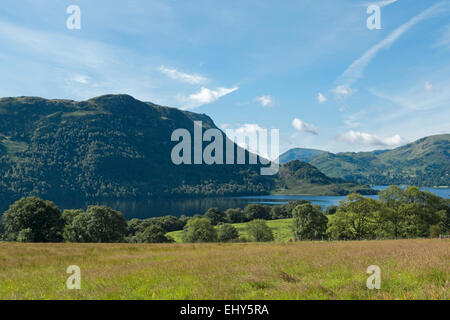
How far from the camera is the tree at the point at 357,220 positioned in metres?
56.0

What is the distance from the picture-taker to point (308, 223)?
71.6 meters

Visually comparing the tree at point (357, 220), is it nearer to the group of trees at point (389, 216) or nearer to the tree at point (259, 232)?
the group of trees at point (389, 216)

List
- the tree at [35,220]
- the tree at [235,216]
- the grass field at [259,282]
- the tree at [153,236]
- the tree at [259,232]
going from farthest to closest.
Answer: the tree at [235,216]
the tree at [259,232]
the tree at [153,236]
the tree at [35,220]
the grass field at [259,282]

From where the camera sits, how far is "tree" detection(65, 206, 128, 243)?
66.9 meters

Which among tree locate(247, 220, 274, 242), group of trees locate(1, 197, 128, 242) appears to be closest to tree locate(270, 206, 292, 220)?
tree locate(247, 220, 274, 242)

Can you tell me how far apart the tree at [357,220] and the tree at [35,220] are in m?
57.0

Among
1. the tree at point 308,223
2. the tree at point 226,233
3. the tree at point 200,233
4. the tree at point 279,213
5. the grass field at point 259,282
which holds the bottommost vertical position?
the tree at point 279,213

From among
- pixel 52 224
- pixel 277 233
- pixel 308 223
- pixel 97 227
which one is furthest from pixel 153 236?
pixel 277 233

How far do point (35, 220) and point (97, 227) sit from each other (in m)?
14.5

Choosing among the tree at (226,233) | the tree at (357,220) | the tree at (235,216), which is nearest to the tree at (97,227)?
the tree at (226,233)

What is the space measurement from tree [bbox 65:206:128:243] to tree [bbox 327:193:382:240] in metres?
51.1

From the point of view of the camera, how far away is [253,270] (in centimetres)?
1065

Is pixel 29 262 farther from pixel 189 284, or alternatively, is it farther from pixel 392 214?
pixel 392 214
